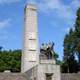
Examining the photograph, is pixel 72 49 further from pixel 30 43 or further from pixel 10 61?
pixel 30 43

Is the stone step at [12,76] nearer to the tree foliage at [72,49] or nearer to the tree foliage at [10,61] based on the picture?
the tree foliage at [72,49]

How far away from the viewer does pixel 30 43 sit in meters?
34.2

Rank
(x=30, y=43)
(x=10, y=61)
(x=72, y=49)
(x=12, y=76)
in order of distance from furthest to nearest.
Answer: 1. (x=10, y=61)
2. (x=72, y=49)
3. (x=30, y=43)
4. (x=12, y=76)

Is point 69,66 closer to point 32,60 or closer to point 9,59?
point 9,59

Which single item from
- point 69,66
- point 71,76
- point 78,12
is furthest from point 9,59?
point 71,76

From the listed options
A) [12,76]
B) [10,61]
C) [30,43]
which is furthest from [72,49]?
[12,76]

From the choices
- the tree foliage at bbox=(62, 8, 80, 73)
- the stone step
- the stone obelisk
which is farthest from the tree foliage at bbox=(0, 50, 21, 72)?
the stone step

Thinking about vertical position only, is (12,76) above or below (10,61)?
below

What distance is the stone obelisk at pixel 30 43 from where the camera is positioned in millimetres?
33812

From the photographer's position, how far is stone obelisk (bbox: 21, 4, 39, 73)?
33.8 meters

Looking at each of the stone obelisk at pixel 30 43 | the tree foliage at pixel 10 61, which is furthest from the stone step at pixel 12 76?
the tree foliage at pixel 10 61

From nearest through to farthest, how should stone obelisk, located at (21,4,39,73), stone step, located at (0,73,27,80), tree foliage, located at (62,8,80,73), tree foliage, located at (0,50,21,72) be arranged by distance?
stone step, located at (0,73,27,80) → stone obelisk, located at (21,4,39,73) → tree foliage, located at (62,8,80,73) → tree foliage, located at (0,50,21,72)

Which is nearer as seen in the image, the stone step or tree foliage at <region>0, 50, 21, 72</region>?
the stone step

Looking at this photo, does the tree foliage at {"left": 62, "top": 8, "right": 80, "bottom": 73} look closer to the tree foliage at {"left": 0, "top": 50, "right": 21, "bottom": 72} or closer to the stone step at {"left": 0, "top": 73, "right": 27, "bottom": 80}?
the tree foliage at {"left": 0, "top": 50, "right": 21, "bottom": 72}
